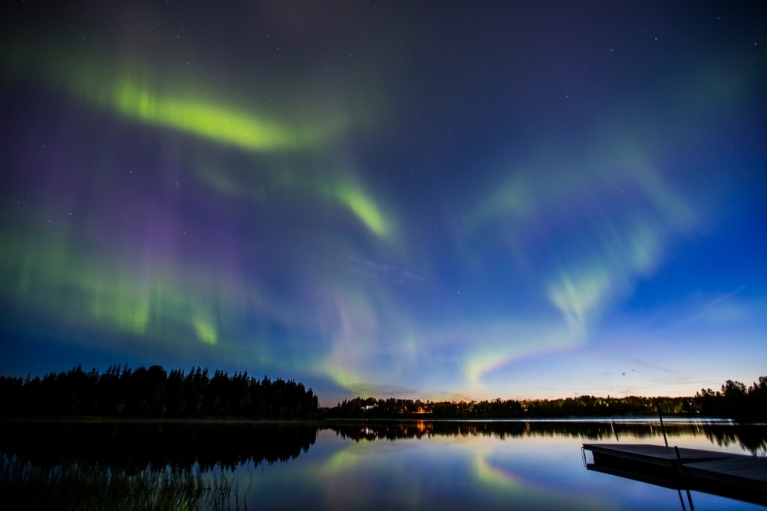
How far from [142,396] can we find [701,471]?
130 meters

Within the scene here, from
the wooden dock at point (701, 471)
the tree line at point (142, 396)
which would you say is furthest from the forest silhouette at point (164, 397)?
the wooden dock at point (701, 471)

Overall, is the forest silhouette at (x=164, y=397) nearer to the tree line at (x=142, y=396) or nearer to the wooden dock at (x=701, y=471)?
the tree line at (x=142, y=396)

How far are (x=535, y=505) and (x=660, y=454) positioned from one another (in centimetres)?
1196

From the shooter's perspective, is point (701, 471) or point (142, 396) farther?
point (142, 396)

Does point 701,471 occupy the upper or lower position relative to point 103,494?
lower

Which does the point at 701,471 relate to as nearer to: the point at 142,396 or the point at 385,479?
the point at 385,479

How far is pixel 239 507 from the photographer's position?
17.3m

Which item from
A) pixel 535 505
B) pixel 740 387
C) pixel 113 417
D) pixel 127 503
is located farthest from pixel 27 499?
pixel 740 387

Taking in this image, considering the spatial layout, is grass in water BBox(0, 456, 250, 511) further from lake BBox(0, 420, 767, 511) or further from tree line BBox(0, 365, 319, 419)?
tree line BBox(0, 365, 319, 419)

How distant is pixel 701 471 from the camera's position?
774 inches

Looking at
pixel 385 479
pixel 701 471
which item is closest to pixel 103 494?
pixel 385 479

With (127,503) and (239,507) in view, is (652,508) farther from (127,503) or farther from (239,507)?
(127,503)

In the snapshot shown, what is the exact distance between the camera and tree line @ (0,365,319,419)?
336ft

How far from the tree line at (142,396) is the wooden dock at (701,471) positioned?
121 meters
